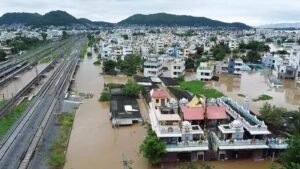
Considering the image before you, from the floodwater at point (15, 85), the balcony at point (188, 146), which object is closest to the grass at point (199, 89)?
the balcony at point (188, 146)

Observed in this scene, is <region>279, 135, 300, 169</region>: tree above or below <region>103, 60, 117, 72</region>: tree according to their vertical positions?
above

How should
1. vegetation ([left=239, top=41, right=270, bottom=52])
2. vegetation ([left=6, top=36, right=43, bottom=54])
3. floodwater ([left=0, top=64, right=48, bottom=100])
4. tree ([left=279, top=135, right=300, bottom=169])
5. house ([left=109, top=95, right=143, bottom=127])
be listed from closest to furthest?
tree ([left=279, top=135, right=300, bottom=169]), house ([left=109, top=95, right=143, bottom=127]), floodwater ([left=0, top=64, right=48, bottom=100]), vegetation ([left=6, top=36, right=43, bottom=54]), vegetation ([left=239, top=41, right=270, bottom=52])

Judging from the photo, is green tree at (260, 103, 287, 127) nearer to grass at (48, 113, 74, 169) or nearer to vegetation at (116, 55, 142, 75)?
grass at (48, 113, 74, 169)

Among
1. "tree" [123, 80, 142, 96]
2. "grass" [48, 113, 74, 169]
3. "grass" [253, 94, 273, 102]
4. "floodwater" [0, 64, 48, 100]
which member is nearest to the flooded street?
"grass" [48, 113, 74, 169]

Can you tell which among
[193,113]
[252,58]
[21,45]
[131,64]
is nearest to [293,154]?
[193,113]

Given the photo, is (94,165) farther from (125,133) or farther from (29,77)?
(29,77)
